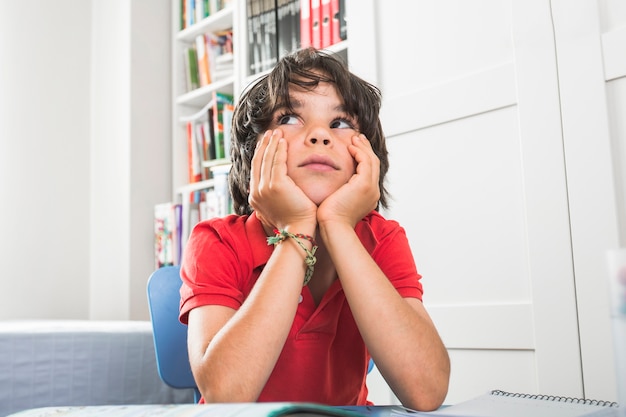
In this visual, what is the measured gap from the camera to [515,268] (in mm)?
1479

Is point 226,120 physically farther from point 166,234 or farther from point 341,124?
point 341,124

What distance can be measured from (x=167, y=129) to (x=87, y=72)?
1.77 ft

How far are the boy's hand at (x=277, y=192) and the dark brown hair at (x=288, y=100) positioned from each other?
0.09m

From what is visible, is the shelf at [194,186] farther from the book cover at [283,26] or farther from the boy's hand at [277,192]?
the boy's hand at [277,192]

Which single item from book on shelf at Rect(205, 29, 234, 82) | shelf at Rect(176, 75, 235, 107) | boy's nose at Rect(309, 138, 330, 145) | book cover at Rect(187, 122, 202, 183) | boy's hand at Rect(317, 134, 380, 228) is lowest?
boy's hand at Rect(317, 134, 380, 228)

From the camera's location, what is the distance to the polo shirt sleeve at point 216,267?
877 millimetres

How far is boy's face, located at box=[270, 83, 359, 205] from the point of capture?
3.08ft

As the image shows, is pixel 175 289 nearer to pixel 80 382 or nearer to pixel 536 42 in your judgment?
pixel 80 382

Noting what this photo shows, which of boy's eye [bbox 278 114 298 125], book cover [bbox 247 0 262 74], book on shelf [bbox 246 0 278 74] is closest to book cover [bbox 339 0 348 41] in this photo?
book on shelf [bbox 246 0 278 74]

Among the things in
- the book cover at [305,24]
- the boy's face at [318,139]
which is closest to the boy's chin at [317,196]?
the boy's face at [318,139]

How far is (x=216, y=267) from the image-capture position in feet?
3.01

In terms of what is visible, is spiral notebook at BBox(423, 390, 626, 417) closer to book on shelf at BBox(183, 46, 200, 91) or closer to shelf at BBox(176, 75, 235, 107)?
shelf at BBox(176, 75, 235, 107)

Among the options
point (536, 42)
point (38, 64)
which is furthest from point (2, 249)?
point (536, 42)

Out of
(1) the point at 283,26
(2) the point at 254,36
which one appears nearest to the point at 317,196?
(1) the point at 283,26
